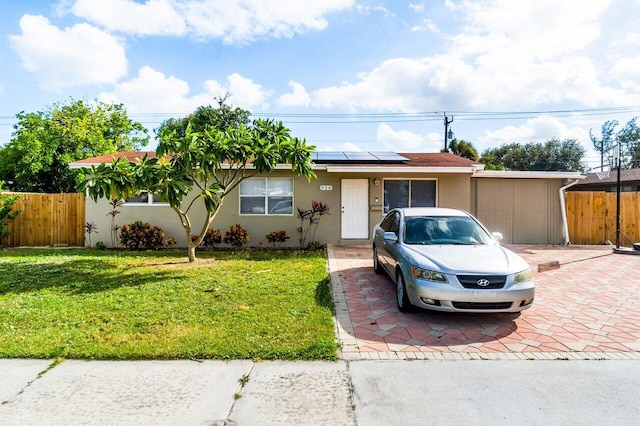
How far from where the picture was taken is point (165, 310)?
5039 mm

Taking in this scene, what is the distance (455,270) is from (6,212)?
14.0 meters

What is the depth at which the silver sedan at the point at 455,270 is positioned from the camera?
4.39 metres

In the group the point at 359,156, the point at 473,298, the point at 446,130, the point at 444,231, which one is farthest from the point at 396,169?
the point at 446,130

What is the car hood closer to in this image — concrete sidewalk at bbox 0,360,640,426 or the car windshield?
the car windshield

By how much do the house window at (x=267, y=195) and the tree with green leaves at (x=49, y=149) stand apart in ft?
40.9

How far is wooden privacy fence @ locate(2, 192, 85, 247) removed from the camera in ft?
39.5

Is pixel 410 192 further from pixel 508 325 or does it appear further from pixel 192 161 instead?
pixel 508 325

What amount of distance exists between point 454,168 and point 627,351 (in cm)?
771

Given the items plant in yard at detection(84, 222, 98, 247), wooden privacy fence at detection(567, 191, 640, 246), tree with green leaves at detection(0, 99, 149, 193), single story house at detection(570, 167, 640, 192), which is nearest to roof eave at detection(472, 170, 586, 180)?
wooden privacy fence at detection(567, 191, 640, 246)

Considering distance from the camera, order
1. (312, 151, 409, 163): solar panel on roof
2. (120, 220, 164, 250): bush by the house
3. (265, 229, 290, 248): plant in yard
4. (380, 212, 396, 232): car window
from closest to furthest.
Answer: (380, 212, 396, 232): car window, (120, 220, 164, 250): bush by the house, (265, 229, 290, 248): plant in yard, (312, 151, 409, 163): solar panel on roof


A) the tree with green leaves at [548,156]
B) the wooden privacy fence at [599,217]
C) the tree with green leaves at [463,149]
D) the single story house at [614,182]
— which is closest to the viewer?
the wooden privacy fence at [599,217]

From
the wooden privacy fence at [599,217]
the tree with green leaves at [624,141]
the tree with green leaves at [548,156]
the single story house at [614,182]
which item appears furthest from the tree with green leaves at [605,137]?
the wooden privacy fence at [599,217]

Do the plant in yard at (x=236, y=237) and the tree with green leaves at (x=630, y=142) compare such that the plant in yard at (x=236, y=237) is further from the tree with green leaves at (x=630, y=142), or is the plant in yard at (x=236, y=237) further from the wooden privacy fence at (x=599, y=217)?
the tree with green leaves at (x=630, y=142)

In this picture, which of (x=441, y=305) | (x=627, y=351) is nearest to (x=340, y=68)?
(x=441, y=305)
